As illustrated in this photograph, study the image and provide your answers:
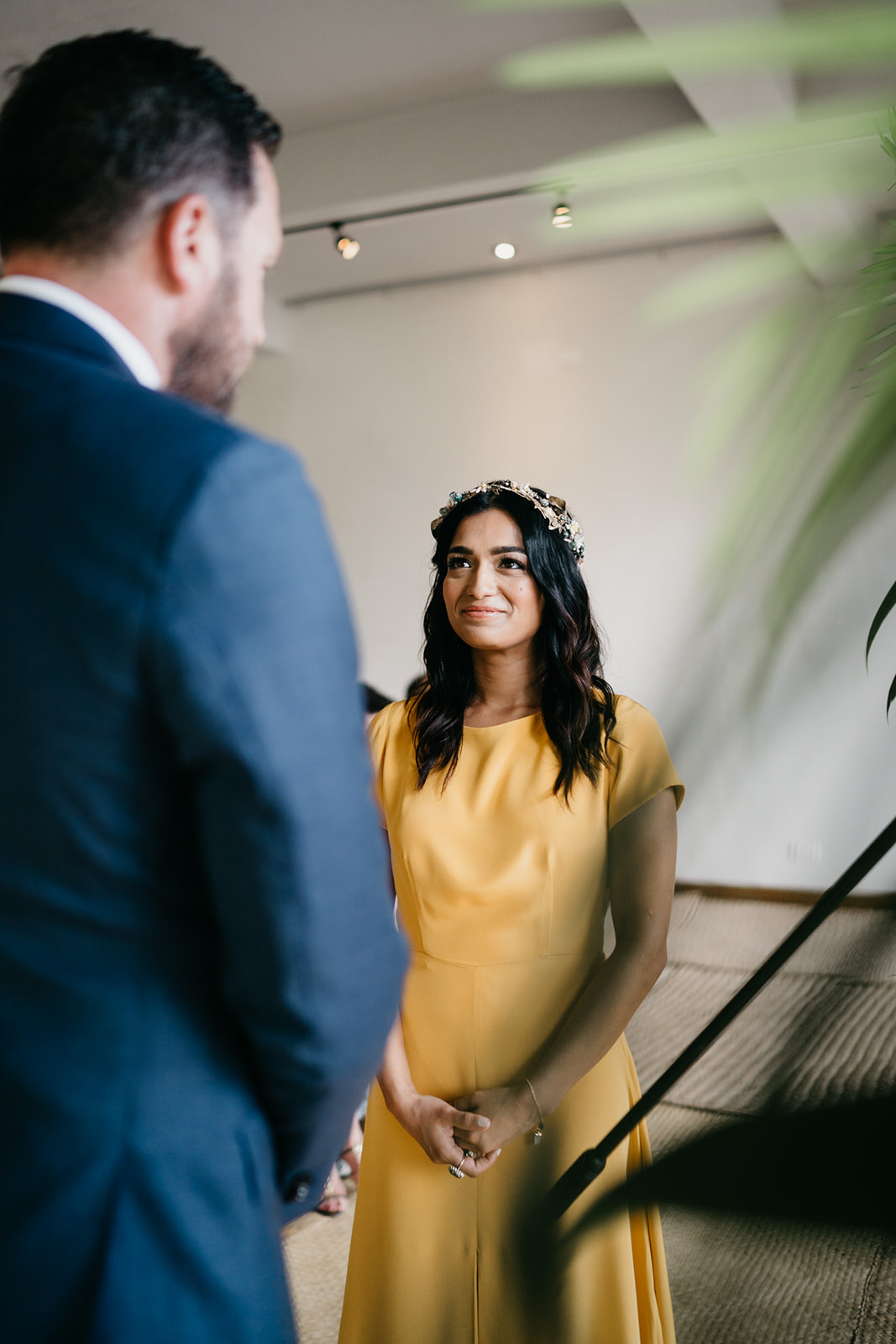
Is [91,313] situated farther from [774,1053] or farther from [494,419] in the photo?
[494,419]

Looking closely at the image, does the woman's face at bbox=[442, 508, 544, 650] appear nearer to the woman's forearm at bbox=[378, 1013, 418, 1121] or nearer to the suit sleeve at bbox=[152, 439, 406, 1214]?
the woman's forearm at bbox=[378, 1013, 418, 1121]

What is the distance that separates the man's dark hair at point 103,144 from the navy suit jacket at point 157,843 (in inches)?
2.7

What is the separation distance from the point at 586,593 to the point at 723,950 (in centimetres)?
141

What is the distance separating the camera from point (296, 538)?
577 mm

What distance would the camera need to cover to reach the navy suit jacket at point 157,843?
56cm

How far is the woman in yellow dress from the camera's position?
1.27 meters

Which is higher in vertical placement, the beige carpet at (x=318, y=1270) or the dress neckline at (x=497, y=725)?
the dress neckline at (x=497, y=725)

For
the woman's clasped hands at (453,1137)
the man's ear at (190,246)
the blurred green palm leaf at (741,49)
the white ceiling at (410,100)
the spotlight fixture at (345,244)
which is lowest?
the woman's clasped hands at (453,1137)

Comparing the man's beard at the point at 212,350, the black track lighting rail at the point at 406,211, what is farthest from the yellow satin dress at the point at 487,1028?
the black track lighting rail at the point at 406,211

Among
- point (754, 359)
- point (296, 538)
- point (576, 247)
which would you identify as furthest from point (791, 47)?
point (576, 247)

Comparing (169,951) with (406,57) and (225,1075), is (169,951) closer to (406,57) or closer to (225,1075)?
(225,1075)

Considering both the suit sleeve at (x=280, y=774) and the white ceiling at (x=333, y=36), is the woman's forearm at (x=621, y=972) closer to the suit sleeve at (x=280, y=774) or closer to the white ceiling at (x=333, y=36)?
the suit sleeve at (x=280, y=774)

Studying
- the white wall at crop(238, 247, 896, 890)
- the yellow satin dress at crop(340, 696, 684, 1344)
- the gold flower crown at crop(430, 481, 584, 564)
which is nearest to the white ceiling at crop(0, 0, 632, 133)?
the white wall at crop(238, 247, 896, 890)

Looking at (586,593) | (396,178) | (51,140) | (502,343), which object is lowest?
(586,593)
